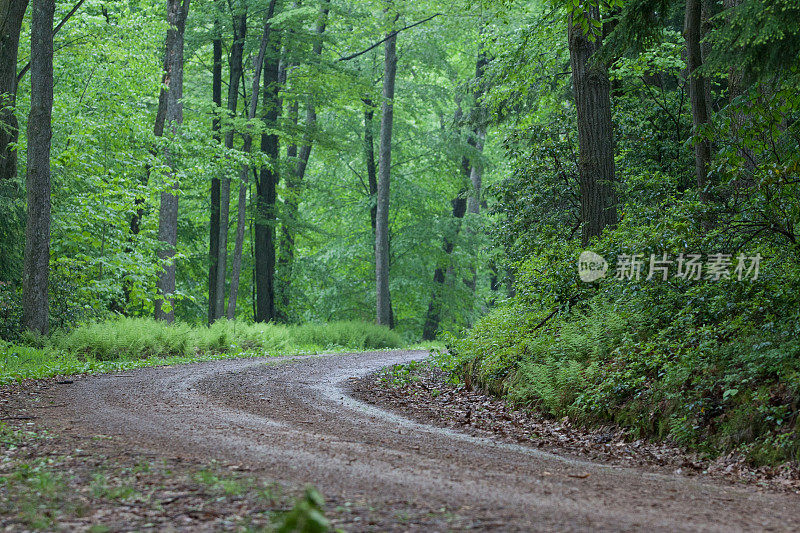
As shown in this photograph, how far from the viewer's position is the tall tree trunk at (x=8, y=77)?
15.5 metres

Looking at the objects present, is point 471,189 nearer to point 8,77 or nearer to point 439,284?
point 439,284

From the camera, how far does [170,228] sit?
21.0 metres

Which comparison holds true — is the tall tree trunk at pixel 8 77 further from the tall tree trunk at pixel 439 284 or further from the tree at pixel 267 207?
the tall tree trunk at pixel 439 284

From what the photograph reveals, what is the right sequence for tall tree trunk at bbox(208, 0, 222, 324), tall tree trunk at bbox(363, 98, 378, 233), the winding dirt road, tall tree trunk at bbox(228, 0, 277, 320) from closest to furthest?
the winding dirt road → tall tree trunk at bbox(228, 0, 277, 320) → tall tree trunk at bbox(208, 0, 222, 324) → tall tree trunk at bbox(363, 98, 378, 233)

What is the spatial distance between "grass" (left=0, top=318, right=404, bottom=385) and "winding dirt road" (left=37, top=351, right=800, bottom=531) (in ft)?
10.3

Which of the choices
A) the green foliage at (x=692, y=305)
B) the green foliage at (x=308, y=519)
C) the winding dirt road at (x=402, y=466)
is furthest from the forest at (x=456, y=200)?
the green foliage at (x=308, y=519)

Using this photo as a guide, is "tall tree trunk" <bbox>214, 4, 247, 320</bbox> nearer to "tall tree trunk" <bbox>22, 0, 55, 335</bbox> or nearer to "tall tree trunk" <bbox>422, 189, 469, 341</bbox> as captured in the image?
"tall tree trunk" <bbox>22, 0, 55, 335</bbox>

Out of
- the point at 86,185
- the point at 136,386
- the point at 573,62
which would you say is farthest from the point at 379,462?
the point at 86,185

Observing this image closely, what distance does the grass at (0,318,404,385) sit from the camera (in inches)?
507

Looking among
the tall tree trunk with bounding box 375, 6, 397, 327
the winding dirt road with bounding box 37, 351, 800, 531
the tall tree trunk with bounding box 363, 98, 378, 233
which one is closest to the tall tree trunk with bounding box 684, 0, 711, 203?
the winding dirt road with bounding box 37, 351, 800, 531

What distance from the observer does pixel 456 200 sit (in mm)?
31766

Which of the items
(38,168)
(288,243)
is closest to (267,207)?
(288,243)

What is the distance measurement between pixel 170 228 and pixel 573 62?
13.8m

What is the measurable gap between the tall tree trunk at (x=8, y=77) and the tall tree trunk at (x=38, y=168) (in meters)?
1.59
